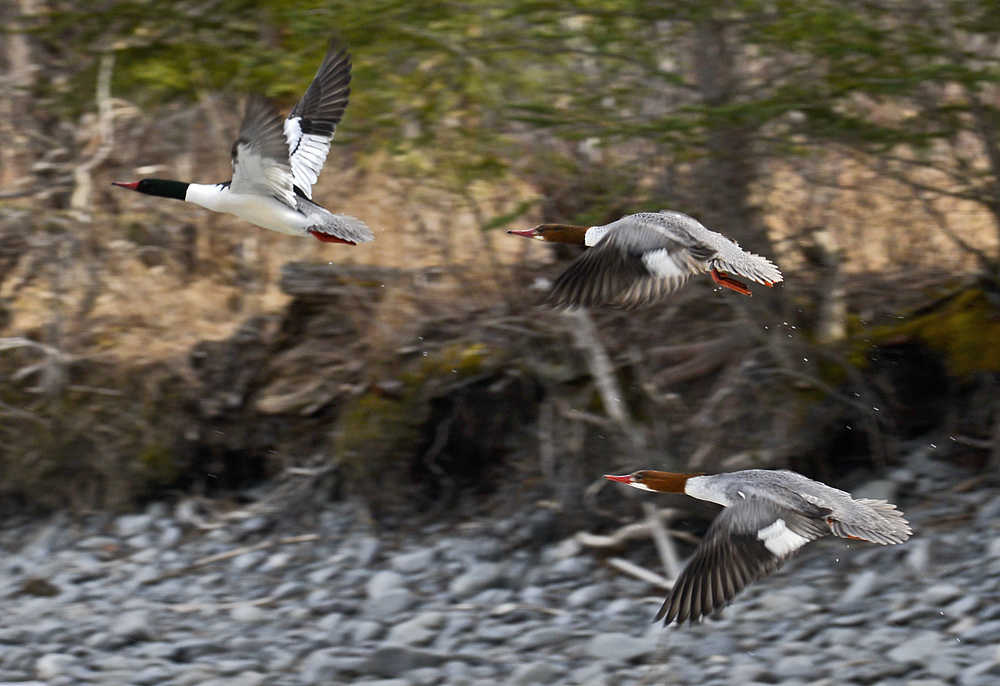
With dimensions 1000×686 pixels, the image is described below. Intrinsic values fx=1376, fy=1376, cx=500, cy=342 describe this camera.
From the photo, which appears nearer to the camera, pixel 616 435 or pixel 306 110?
pixel 306 110

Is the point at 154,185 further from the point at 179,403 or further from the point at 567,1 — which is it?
the point at 179,403

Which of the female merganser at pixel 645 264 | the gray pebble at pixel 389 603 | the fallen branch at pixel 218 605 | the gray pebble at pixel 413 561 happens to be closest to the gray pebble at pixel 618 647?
the gray pebble at pixel 389 603

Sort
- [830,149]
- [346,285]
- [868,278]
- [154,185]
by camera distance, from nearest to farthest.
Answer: [154,185] → [830,149] → [868,278] → [346,285]

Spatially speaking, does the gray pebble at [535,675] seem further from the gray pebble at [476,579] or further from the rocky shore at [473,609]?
the gray pebble at [476,579]

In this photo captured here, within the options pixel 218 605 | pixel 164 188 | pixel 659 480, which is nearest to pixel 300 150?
pixel 164 188

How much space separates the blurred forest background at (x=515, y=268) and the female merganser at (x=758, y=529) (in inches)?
86.0

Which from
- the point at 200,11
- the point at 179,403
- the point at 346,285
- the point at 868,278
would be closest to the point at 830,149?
the point at 868,278

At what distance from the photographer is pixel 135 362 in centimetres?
770

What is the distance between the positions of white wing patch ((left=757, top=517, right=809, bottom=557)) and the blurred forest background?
94.7 inches

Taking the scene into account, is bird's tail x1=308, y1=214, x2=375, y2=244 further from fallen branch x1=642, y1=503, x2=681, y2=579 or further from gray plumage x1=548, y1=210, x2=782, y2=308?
fallen branch x1=642, y1=503, x2=681, y2=579

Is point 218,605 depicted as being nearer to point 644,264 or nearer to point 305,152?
point 305,152

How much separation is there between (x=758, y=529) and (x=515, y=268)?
11.2 ft

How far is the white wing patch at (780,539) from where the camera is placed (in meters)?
3.60

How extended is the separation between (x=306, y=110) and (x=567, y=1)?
4.78 feet
